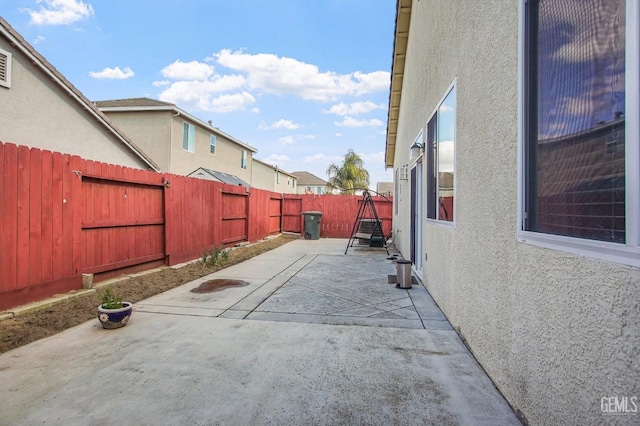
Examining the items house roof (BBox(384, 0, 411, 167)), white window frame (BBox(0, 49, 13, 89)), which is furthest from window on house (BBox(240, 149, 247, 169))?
white window frame (BBox(0, 49, 13, 89))

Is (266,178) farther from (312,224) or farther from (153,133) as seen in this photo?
(312,224)

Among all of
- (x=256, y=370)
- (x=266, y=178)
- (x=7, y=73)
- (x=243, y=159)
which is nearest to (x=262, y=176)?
(x=266, y=178)

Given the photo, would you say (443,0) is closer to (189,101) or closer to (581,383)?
(581,383)

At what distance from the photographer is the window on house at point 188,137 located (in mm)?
16222

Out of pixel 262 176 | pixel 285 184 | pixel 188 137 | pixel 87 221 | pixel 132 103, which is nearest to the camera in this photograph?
pixel 87 221

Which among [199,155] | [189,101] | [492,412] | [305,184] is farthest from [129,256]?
[305,184]

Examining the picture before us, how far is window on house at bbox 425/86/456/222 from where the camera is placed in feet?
13.4

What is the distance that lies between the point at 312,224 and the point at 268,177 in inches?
561

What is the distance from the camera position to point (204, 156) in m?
18.0

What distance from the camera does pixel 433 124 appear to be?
5.29m

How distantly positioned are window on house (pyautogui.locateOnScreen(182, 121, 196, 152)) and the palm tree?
16114 mm

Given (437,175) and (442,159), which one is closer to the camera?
(442,159)

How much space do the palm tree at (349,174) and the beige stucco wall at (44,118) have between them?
21578 mm

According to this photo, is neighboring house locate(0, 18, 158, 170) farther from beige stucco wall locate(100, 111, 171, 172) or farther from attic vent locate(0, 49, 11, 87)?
beige stucco wall locate(100, 111, 171, 172)
